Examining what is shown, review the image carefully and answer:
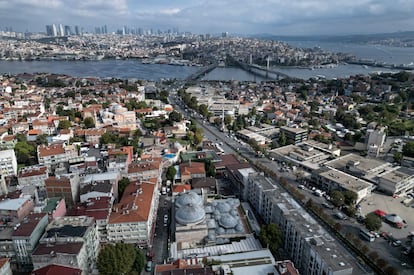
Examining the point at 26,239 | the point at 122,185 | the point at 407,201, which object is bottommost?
the point at 407,201

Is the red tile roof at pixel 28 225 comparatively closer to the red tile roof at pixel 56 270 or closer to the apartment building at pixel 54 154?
the red tile roof at pixel 56 270

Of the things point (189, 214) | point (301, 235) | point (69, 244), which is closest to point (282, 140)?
point (301, 235)

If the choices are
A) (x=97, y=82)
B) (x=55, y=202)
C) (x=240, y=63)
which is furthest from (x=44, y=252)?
(x=240, y=63)

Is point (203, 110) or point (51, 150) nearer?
point (51, 150)

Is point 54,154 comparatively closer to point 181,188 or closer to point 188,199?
point 181,188

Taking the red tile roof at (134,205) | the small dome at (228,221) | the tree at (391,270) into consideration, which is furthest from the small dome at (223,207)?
the tree at (391,270)

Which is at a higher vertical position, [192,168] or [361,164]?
[192,168]
